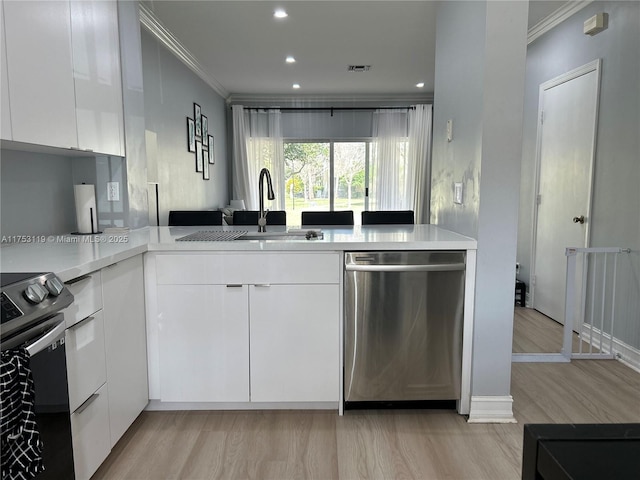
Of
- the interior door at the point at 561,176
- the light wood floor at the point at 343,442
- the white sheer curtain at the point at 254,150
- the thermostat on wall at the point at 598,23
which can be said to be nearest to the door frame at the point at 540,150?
the interior door at the point at 561,176

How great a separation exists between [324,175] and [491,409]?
17.6 feet

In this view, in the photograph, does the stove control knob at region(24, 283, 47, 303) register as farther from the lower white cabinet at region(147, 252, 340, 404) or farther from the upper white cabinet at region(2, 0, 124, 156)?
the lower white cabinet at region(147, 252, 340, 404)

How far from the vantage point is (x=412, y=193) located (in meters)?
6.93

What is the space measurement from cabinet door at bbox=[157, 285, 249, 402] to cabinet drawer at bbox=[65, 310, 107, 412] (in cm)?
44

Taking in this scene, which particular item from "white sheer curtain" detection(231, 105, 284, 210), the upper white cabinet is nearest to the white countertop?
the upper white cabinet

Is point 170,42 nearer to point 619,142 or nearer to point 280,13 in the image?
point 280,13

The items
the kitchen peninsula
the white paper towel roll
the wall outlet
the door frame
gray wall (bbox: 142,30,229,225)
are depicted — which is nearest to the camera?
the kitchen peninsula

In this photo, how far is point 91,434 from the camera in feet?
5.00

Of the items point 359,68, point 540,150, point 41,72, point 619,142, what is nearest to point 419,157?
point 359,68

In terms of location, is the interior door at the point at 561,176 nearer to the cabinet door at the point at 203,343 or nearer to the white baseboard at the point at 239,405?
the white baseboard at the point at 239,405

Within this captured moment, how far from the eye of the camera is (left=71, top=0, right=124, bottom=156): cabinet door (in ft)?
6.63

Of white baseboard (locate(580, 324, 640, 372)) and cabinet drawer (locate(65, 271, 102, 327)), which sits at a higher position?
cabinet drawer (locate(65, 271, 102, 327))

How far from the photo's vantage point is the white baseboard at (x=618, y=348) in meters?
2.72

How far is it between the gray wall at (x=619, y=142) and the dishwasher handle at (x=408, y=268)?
162cm
